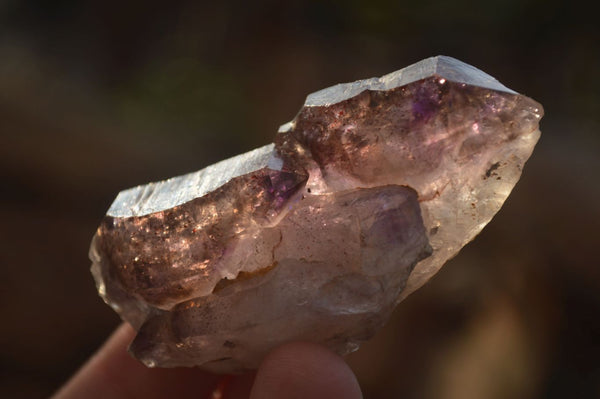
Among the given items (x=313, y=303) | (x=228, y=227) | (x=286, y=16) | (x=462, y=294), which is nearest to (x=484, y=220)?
(x=313, y=303)

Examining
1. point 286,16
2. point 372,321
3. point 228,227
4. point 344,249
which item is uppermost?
point 286,16

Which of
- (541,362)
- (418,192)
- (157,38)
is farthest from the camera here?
(157,38)

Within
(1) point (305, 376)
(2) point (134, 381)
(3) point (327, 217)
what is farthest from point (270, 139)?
(1) point (305, 376)

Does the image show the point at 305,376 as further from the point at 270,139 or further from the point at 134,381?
the point at 270,139

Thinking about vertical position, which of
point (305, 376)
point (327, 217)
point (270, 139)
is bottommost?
point (270, 139)

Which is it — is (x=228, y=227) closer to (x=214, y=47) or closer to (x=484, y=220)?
(x=484, y=220)

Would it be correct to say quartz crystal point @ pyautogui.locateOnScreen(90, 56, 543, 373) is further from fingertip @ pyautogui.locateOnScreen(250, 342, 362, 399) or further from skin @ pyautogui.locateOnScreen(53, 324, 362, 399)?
skin @ pyautogui.locateOnScreen(53, 324, 362, 399)
